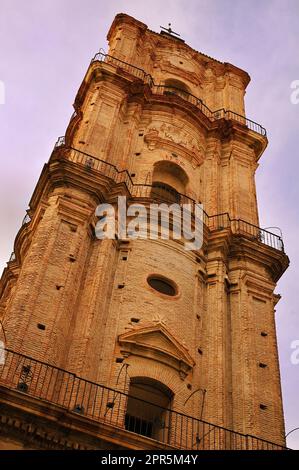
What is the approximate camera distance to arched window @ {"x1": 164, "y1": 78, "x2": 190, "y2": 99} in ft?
89.8

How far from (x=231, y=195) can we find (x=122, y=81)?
586cm

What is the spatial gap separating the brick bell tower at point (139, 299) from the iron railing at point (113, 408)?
1.2 inches

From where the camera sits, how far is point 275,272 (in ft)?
63.3

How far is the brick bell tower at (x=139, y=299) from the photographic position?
13.1 m

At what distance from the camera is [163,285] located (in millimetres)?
17562

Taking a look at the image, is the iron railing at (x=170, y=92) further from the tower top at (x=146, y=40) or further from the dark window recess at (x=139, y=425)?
the dark window recess at (x=139, y=425)

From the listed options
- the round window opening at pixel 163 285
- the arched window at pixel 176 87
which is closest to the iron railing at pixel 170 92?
the arched window at pixel 176 87

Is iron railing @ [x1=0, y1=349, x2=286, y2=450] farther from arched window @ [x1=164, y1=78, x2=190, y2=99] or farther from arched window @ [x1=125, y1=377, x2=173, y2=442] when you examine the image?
arched window @ [x1=164, y1=78, x2=190, y2=99]

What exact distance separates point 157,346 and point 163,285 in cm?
249

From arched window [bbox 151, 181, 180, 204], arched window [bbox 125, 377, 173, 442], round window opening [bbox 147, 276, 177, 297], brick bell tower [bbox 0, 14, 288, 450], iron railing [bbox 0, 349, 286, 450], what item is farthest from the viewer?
arched window [bbox 151, 181, 180, 204]

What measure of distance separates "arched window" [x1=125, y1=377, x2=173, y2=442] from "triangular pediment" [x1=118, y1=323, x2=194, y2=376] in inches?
24.9

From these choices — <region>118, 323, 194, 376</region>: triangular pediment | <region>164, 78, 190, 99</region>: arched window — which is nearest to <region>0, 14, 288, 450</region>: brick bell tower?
<region>118, 323, 194, 376</region>: triangular pediment
